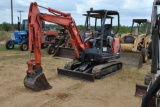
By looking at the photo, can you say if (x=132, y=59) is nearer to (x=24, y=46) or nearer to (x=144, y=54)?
(x=144, y=54)

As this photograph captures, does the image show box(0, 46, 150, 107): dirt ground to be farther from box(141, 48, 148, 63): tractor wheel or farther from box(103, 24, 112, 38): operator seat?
box(141, 48, 148, 63): tractor wheel

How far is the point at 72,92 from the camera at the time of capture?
6395 millimetres

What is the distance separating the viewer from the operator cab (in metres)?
8.14

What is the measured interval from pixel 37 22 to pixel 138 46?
6.69 m

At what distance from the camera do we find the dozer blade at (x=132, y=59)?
9844 mm

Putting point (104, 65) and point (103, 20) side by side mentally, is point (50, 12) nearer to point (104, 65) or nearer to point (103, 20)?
point (103, 20)

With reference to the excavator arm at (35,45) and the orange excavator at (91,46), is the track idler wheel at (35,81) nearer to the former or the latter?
the excavator arm at (35,45)

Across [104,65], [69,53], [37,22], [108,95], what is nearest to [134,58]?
[104,65]

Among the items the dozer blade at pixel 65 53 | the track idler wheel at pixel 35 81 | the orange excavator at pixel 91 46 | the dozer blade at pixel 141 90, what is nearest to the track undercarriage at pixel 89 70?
the orange excavator at pixel 91 46

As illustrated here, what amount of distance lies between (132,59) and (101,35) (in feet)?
8.58

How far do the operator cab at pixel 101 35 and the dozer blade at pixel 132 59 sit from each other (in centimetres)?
137

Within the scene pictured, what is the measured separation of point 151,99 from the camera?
229 centimetres

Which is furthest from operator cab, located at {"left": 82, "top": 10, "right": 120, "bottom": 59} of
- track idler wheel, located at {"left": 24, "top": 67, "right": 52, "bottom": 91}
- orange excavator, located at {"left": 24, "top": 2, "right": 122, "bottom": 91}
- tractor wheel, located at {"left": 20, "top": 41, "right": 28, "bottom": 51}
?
tractor wheel, located at {"left": 20, "top": 41, "right": 28, "bottom": 51}

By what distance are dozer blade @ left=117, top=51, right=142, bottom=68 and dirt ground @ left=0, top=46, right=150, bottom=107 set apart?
1069mm
